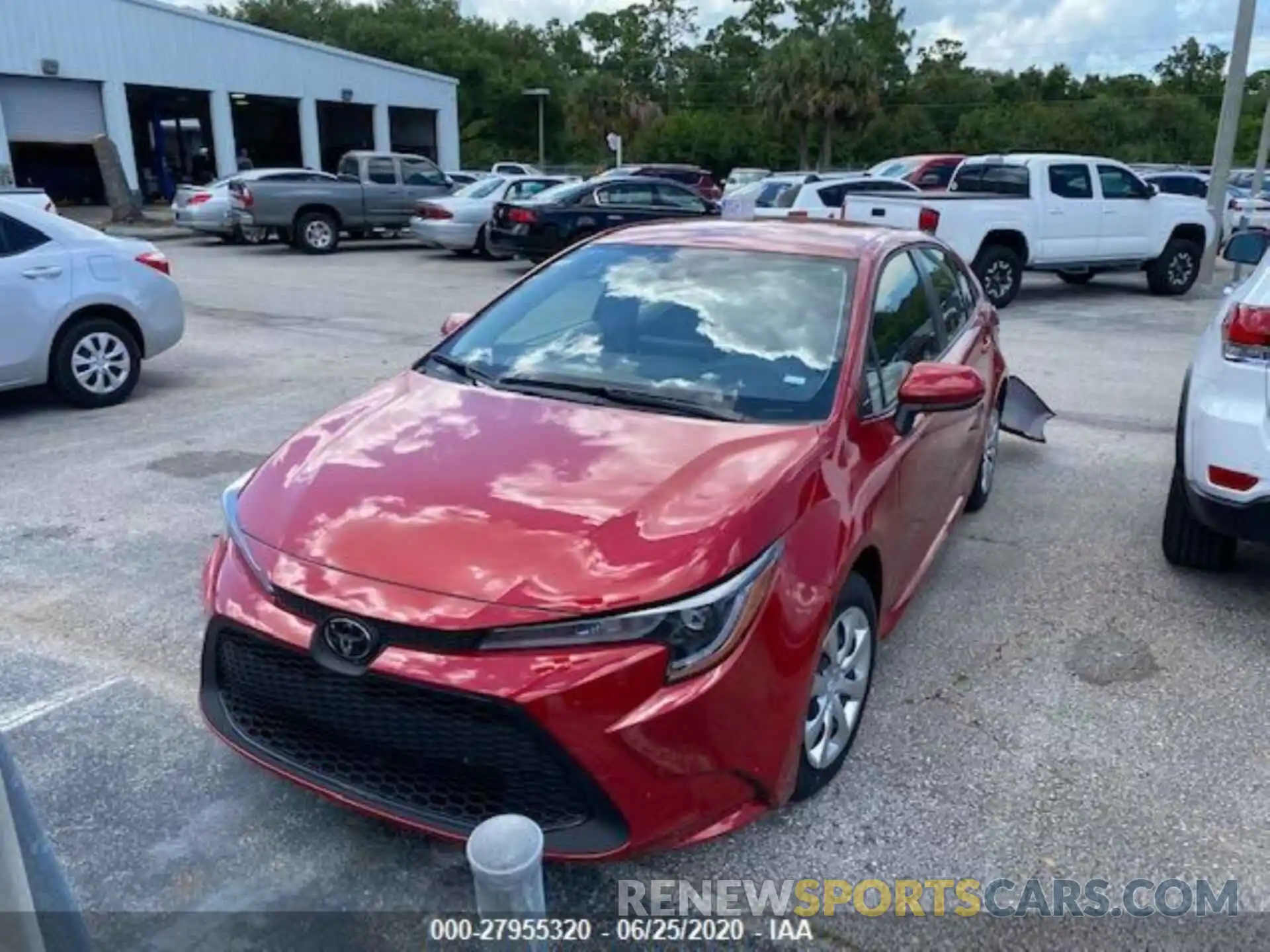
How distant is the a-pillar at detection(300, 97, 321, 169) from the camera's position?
31.6 metres

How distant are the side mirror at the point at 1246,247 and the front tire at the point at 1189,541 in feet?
4.04

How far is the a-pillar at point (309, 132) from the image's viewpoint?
31.6 metres

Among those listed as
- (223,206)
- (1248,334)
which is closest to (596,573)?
(1248,334)

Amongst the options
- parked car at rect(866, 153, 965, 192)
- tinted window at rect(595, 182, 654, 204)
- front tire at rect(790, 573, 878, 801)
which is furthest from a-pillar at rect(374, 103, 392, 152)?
front tire at rect(790, 573, 878, 801)

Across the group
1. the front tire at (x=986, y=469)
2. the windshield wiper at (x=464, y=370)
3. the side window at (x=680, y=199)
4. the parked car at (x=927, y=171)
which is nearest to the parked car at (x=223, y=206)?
the side window at (x=680, y=199)

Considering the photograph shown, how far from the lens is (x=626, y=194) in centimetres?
1600

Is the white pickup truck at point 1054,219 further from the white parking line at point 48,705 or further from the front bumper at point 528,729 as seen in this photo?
the front bumper at point 528,729

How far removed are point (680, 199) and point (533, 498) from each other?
1472 cm

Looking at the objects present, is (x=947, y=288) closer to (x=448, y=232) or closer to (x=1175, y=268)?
(x=1175, y=268)

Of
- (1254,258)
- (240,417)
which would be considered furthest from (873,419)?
(240,417)

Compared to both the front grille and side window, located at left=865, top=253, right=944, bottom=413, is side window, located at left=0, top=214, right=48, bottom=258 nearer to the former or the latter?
the front grille

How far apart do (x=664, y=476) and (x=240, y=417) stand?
511 cm

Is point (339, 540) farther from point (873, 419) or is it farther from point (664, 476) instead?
point (873, 419)

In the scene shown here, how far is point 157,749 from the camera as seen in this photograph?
307 cm
